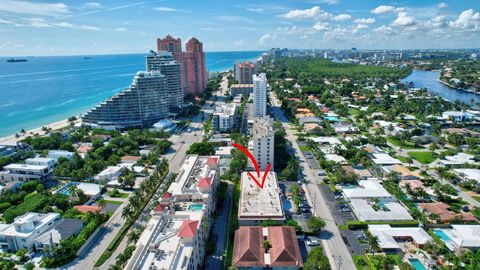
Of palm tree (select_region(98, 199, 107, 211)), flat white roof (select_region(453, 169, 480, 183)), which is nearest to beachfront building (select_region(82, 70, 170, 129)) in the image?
palm tree (select_region(98, 199, 107, 211))

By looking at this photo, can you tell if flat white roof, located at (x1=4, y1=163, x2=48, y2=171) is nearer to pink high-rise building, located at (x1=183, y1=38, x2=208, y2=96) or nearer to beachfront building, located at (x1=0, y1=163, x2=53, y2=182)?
beachfront building, located at (x1=0, y1=163, x2=53, y2=182)

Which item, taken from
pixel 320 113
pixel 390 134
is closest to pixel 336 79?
pixel 320 113

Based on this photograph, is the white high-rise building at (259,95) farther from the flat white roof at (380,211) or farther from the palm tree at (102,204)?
the palm tree at (102,204)

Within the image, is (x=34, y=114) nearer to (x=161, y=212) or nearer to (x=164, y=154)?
(x=164, y=154)

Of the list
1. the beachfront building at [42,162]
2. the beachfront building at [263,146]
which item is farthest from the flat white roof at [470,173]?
the beachfront building at [42,162]

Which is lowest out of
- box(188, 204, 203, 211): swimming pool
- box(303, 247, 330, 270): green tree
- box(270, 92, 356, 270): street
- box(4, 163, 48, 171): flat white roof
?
box(270, 92, 356, 270): street

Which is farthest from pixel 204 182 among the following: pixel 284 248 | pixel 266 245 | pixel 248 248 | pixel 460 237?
pixel 460 237
